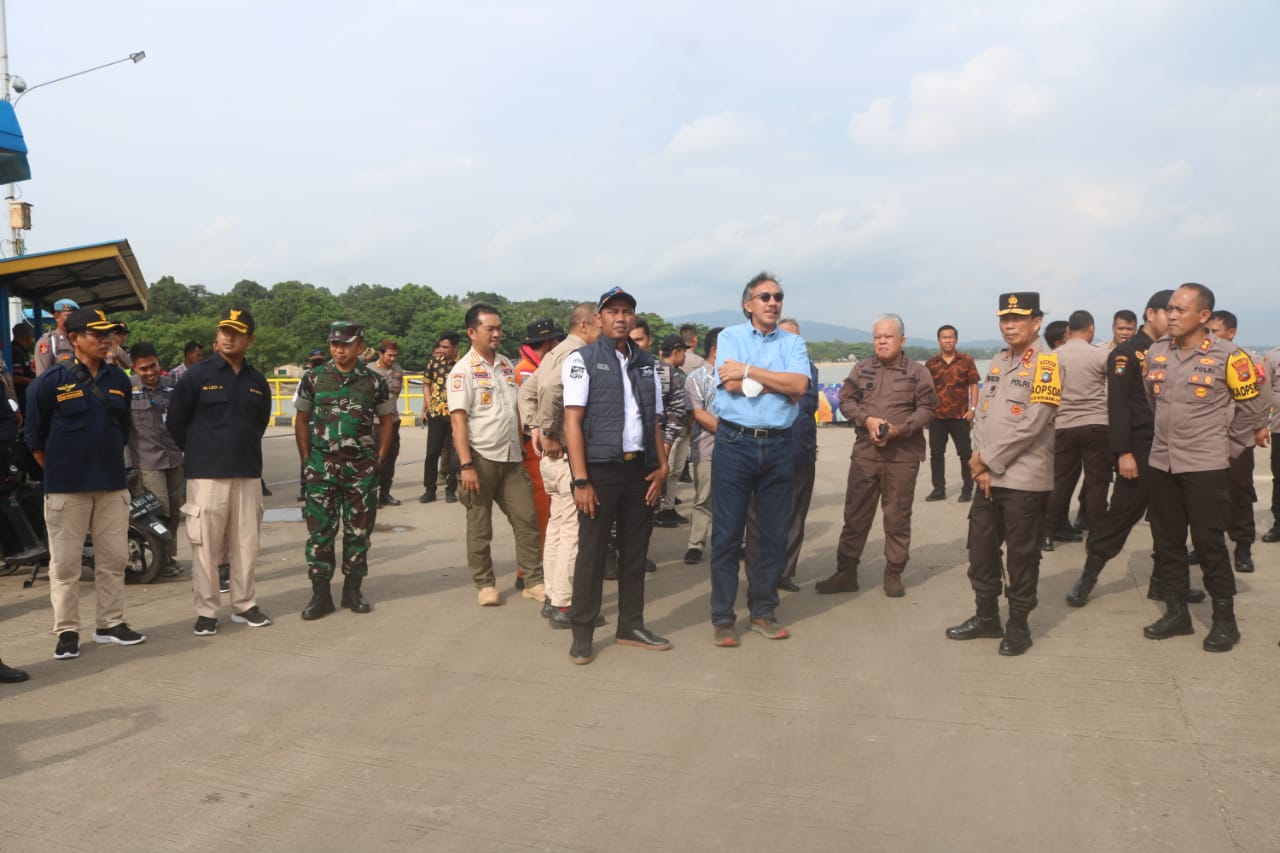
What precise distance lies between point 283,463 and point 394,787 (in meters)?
13.0

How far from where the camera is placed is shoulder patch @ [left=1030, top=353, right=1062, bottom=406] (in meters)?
5.34

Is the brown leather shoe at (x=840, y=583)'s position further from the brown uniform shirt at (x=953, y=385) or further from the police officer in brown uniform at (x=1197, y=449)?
the brown uniform shirt at (x=953, y=385)

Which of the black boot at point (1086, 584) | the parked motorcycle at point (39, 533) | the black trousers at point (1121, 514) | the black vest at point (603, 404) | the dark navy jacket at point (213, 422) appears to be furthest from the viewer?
the parked motorcycle at point (39, 533)

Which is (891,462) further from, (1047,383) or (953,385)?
(953,385)

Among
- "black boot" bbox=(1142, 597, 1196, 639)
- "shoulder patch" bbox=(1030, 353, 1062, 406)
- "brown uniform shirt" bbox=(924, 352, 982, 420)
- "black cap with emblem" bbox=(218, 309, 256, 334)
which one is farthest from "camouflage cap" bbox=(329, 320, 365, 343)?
"brown uniform shirt" bbox=(924, 352, 982, 420)

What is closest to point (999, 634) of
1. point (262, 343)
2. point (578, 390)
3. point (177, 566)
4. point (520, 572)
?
point (578, 390)

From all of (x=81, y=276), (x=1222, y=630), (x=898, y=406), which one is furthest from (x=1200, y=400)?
(x=81, y=276)

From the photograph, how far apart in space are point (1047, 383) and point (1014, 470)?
53cm

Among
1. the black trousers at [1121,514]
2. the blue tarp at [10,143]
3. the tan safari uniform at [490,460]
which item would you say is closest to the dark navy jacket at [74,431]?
the tan safari uniform at [490,460]

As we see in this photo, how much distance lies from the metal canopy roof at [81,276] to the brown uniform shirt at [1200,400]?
915 centimetres

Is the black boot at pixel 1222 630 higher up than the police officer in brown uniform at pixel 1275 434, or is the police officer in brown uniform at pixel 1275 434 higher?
the police officer in brown uniform at pixel 1275 434

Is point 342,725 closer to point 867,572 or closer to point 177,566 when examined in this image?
point 177,566

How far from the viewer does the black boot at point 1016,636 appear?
531 centimetres

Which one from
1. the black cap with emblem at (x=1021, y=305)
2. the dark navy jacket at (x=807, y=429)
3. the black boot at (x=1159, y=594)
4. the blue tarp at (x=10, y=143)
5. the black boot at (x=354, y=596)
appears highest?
the blue tarp at (x=10, y=143)
